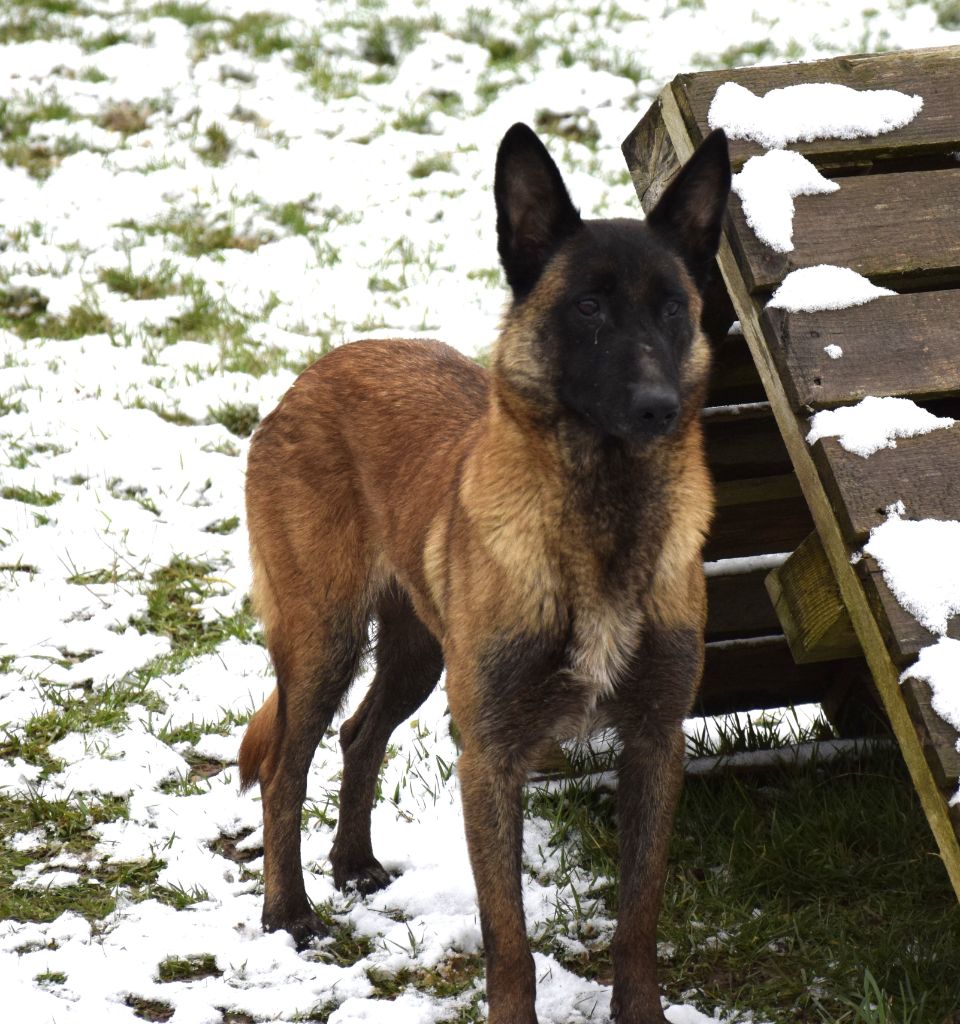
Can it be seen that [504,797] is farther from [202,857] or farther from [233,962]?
[202,857]

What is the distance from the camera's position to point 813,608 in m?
3.06

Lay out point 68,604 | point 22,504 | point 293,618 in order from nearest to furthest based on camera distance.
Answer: point 293,618, point 68,604, point 22,504

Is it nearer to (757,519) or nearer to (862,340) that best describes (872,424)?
(862,340)

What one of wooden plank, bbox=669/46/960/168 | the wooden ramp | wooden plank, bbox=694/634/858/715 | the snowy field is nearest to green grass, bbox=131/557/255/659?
the snowy field

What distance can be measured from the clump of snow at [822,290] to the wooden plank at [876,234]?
0.10ft

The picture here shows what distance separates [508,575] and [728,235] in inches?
39.2

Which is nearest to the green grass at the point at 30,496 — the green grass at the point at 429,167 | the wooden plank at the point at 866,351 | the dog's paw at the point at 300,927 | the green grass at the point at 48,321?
the green grass at the point at 48,321

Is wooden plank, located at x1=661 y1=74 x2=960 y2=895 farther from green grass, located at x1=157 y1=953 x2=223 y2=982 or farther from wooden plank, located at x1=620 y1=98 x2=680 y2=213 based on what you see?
green grass, located at x1=157 y1=953 x2=223 y2=982

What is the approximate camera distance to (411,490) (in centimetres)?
338

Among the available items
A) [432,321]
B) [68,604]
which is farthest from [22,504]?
[432,321]

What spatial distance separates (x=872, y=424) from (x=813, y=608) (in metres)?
0.47

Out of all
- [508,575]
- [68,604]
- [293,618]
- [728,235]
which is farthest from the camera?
[68,604]

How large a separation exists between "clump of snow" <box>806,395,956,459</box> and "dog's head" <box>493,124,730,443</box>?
0.29m

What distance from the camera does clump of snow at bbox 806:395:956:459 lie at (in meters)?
2.84
